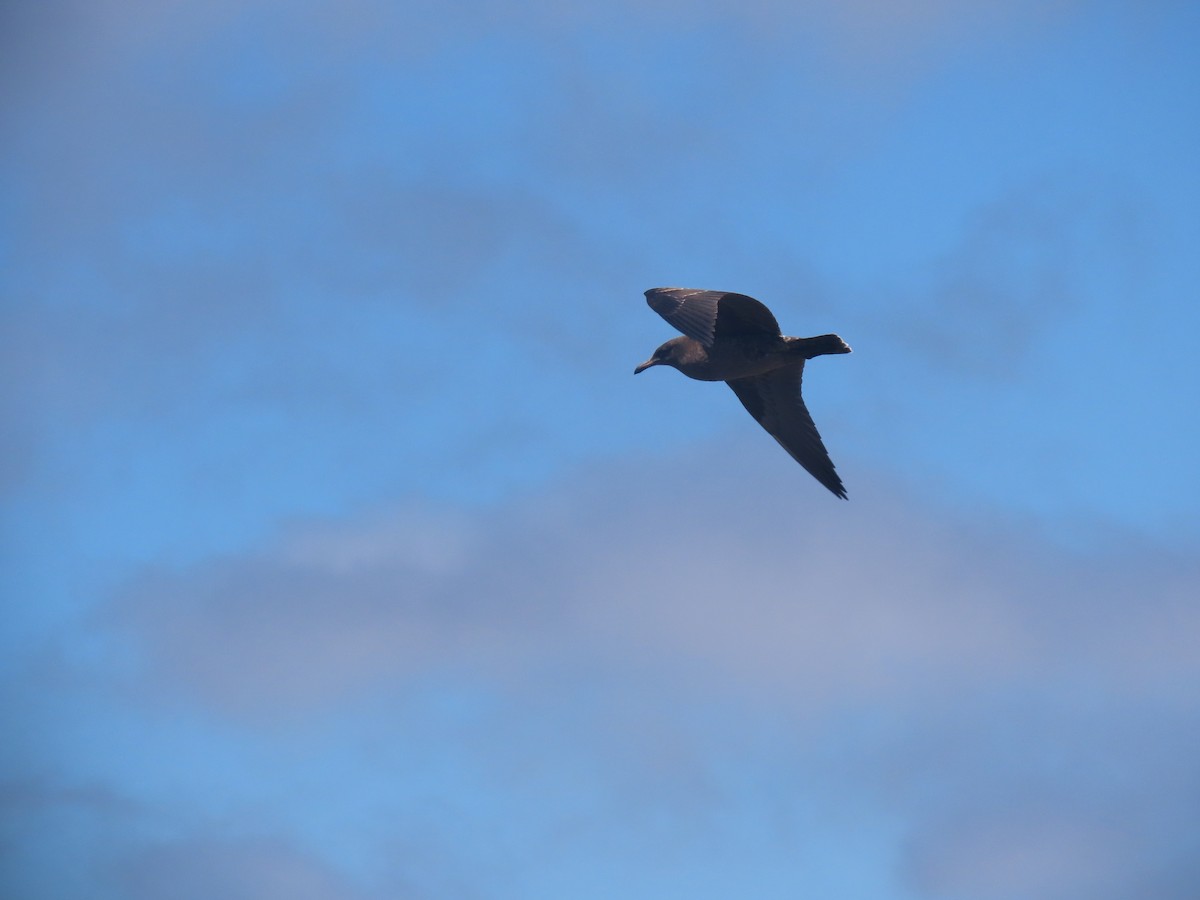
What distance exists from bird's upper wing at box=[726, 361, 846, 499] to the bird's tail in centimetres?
114

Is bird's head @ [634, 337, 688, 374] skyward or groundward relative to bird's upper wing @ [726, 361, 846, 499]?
skyward

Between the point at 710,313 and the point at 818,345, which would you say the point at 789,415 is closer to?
the point at 818,345

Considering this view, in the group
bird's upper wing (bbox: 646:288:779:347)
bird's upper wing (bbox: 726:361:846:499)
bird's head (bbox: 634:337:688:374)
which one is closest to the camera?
bird's upper wing (bbox: 646:288:779:347)

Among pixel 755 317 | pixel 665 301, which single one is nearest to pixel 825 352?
pixel 755 317

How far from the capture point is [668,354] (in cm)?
2688

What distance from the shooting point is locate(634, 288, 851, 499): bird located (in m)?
24.0

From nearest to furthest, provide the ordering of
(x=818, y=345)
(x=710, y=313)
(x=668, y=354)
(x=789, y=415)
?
(x=710, y=313) < (x=818, y=345) < (x=668, y=354) < (x=789, y=415)

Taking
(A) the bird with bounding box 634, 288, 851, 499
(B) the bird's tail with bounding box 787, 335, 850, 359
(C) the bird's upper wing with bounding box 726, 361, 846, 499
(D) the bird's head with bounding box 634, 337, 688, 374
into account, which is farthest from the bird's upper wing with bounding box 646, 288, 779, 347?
(C) the bird's upper wing with bounding box 726, 361, 846, 499

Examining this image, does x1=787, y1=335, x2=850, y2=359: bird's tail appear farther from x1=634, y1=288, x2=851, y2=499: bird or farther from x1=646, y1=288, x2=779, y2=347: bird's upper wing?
x1=646, y1=288, x2=779, y2=347: bird's upper wing

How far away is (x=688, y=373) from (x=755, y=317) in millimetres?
2176

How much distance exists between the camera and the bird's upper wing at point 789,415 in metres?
27.0

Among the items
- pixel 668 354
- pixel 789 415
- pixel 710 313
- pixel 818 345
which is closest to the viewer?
pixel 710 313

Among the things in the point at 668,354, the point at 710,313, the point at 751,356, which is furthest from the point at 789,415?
the point at 710,313

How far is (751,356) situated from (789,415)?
2181mm
